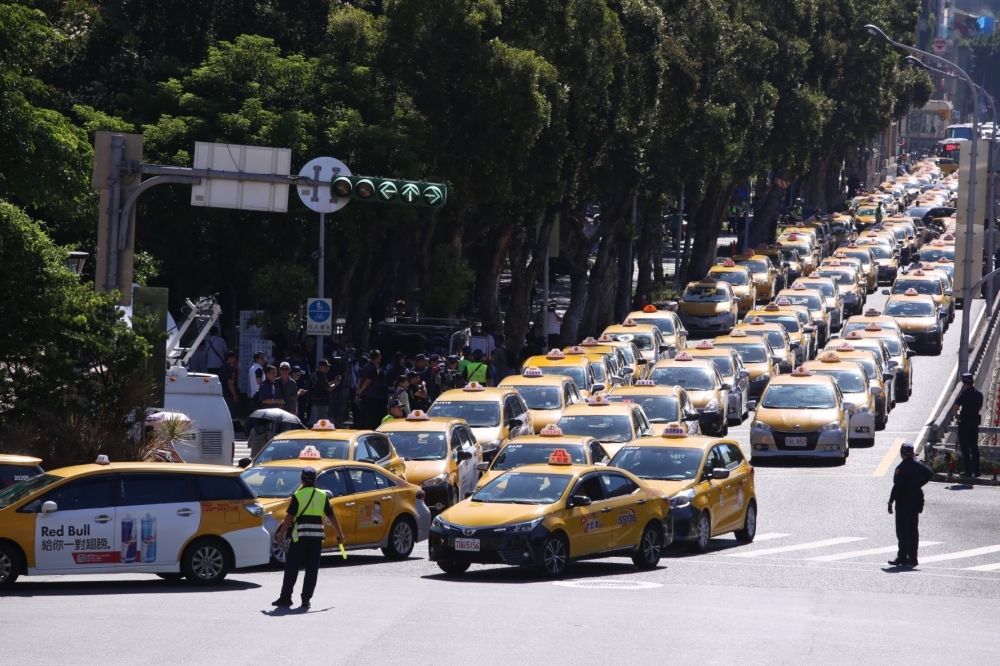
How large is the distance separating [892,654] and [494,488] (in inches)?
260

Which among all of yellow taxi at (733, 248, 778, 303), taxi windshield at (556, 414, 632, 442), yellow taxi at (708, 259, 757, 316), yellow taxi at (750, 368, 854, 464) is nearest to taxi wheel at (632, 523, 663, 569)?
taxi windshield at (556, 414, 632, 442)

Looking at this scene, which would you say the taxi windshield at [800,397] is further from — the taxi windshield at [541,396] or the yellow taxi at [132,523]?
the yellow taxi at [132,523]

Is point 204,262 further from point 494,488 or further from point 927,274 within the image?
point 927,274

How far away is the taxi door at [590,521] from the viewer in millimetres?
18125

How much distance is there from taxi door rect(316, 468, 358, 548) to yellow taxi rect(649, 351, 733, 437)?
1342 centimetres

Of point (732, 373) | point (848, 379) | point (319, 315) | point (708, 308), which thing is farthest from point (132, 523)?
point (708, 308)

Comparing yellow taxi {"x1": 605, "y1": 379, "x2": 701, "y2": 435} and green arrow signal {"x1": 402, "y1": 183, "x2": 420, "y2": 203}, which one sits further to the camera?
yellow taxi {"x1": 605, "y1": 379, "x2": 701, "y2": 435}

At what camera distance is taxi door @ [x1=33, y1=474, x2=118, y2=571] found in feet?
52.9

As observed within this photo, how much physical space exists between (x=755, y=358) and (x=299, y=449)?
18.8 metres

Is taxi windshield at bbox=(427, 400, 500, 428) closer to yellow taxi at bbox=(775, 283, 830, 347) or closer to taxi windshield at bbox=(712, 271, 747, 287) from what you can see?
yellow taxi at bbox=(775, 283, 830, 347)

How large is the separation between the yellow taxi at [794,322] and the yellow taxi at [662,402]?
1236cm

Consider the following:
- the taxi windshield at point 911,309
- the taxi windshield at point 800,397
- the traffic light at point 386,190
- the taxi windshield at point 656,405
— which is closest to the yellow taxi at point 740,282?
the taxi windshield at point 911,309

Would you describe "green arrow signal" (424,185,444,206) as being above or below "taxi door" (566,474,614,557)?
above

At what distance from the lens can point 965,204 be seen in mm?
41781
